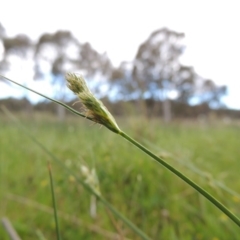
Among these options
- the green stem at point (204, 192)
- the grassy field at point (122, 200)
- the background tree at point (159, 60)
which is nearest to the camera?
the green stem at point (204, 192)

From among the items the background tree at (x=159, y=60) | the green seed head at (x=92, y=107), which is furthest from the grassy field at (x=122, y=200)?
the background tree at (x=159, y=60)

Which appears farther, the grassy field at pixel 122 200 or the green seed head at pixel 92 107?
the grassy field at pixel 122 200

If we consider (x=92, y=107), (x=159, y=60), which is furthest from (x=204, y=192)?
(x=159, y=60)

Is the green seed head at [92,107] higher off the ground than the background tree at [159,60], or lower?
lower

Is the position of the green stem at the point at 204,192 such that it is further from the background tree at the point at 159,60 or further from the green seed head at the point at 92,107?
the background tree at the point at 159,60

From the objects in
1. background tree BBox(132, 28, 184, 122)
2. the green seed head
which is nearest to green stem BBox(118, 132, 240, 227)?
the green seed head

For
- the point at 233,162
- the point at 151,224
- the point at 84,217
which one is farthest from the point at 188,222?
the point at 233,162

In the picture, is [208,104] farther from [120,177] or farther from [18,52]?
[120,177]

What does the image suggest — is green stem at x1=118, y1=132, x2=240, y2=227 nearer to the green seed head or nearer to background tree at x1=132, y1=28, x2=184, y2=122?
the green seed head

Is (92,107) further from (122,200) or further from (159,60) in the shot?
(159,60)
